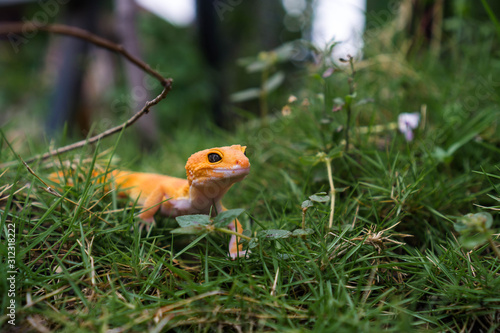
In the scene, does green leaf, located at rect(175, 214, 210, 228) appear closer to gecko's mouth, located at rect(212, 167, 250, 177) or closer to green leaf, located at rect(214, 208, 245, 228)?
green leaf, located at rect(214, 208, 245, 228)

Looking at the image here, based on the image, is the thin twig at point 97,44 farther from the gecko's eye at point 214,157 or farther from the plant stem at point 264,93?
the plant stem at point 264,93

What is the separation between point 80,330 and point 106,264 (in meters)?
0.42

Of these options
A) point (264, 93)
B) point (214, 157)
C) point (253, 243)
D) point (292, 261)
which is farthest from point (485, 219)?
point (264, 93)

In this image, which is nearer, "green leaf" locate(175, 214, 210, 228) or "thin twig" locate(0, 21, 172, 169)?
"green leaf" locate(175, 214, 210, 228)

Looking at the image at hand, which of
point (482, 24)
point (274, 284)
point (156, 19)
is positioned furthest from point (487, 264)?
point (156, 19)

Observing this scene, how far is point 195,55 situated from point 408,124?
23.9 feet

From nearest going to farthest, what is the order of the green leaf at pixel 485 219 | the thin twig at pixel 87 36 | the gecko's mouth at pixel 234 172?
the green leaf at pixel 485 219 < the gecko's mouth at pixel 234 172 < the thin twig at pixel 87 36

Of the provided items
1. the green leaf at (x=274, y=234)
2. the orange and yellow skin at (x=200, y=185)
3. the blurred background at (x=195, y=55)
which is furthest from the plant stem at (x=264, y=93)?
the green leaf at (x=274, y=234)

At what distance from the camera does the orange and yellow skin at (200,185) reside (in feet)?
4.63

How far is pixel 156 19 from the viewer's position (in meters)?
9.11

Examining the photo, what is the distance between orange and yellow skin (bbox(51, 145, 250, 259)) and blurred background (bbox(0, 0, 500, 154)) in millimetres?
526

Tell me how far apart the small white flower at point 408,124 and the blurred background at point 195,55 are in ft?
2.11

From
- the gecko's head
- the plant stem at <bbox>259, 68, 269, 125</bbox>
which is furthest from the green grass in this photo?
the plant stem at <bbox>259, 68, 269, 125</bbox>

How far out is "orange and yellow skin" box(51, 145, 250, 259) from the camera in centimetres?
141
